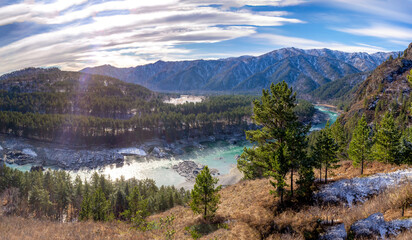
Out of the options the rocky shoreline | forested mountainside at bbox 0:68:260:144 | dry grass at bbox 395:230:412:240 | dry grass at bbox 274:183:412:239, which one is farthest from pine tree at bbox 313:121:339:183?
forested mountainside at bbox 0:68:260:144

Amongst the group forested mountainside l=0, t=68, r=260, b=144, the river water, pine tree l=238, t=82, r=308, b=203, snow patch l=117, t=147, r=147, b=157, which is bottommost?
the river water

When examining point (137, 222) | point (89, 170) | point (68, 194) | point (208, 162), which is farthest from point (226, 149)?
point (137, 222)

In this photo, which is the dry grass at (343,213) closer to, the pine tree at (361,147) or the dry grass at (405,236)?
the dry grass at (405,236)

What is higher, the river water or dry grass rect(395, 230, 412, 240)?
dry grass rect(395, 230, 412, 240)

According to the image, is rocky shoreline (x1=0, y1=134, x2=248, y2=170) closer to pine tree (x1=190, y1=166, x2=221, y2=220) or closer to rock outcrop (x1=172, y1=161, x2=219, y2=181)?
rock outcrop (x1=172, y1=161, x2=219, y2=181)

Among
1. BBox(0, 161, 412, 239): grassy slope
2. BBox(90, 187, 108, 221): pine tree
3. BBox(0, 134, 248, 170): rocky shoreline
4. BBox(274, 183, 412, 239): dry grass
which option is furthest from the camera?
BBox(0, 134, 248, 170): rocky shoreline

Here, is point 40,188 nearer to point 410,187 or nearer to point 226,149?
point 410,187

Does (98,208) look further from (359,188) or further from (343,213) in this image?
(359,188)
